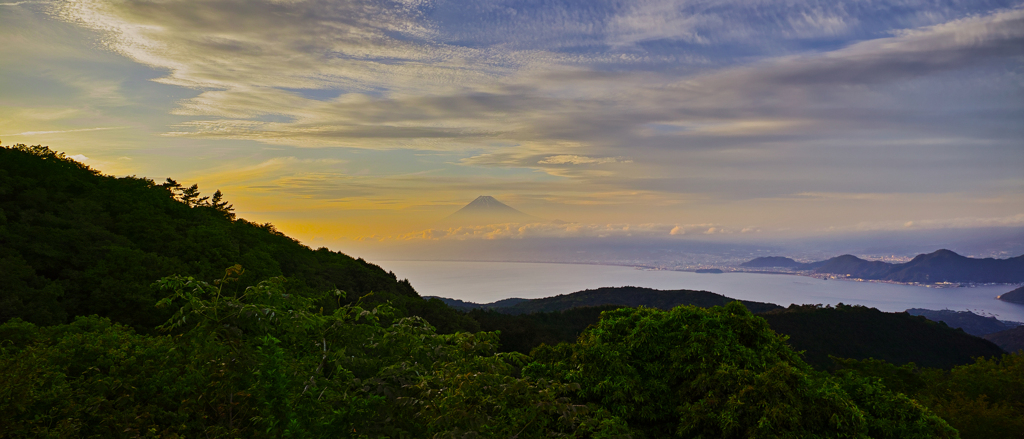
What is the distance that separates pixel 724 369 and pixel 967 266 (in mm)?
166855

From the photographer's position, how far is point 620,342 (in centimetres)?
1117

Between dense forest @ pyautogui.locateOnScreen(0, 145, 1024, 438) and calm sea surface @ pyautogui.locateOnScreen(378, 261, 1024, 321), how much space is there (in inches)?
2865

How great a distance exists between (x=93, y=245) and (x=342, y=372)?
46.5 feet

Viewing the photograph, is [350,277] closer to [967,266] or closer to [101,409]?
[101,409]

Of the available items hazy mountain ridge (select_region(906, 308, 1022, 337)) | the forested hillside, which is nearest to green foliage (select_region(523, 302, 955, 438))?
the forested hillside

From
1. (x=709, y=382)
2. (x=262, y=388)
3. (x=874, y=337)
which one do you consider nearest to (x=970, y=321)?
(x=874, y=337)

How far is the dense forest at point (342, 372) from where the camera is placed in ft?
18.8

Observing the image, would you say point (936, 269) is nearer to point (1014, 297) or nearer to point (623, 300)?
point (1014, 297)

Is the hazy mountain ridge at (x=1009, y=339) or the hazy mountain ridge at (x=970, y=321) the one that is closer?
the hazy mountain ridge at (x=1009, y=339)

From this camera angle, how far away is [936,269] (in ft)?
431

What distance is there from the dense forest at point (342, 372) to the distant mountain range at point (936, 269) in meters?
136

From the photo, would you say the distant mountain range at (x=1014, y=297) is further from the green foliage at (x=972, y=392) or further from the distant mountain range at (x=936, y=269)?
the green foliage at (x=972, y=392)

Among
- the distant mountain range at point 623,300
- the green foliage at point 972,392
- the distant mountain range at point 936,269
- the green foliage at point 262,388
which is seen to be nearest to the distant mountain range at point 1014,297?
the distant mountain range at point 936,269

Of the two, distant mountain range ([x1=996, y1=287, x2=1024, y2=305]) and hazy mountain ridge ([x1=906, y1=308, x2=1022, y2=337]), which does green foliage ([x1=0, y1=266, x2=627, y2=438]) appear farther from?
distant mountain range ([x1=996, y1=287, x2=1024, y2=305])
